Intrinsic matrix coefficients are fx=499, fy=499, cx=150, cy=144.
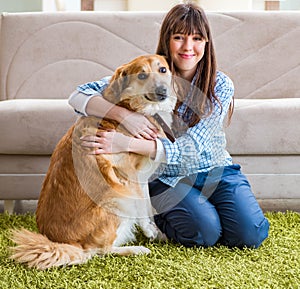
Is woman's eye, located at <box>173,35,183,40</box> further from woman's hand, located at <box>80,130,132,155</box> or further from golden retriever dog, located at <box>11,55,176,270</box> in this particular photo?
woman's hand, located at <box>80,130,132,155</box>

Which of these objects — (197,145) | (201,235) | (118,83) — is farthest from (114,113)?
(201,235)

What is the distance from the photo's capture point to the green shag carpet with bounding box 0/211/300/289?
1.57m

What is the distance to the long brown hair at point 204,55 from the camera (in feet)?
6.23

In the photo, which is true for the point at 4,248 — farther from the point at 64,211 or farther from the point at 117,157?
the point at 117,157

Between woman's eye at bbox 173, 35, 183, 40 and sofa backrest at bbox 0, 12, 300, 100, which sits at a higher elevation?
woman's eye at bbox 173, 35, 183, 40

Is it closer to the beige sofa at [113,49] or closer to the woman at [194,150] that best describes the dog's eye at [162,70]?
the woman at [194,150]

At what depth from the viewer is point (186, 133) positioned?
1.93 metres

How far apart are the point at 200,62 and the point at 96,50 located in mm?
1188

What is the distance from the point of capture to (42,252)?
170 centimetres

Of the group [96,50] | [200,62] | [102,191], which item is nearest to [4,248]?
[102,191]

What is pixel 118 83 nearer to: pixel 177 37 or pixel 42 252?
pixel 177 37

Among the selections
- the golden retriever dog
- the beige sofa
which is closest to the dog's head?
the golden retriever dog

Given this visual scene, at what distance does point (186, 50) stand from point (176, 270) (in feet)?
2.66

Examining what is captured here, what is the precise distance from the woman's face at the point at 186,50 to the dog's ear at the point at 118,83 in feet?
0.82
